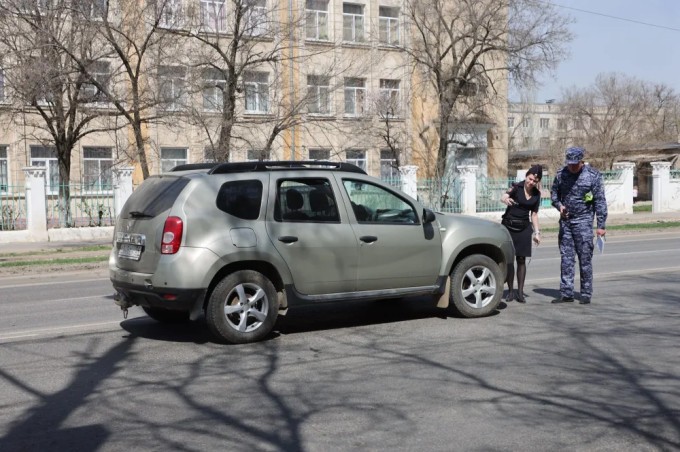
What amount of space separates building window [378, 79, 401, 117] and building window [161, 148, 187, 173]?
927cm

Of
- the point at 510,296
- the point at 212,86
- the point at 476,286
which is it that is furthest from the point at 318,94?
the point at 476,286

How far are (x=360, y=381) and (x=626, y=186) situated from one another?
30888mm

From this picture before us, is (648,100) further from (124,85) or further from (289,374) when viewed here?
(289,374)

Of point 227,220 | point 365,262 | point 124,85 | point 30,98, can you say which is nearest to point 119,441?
point 227,220

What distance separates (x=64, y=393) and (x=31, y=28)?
1938 centimetres

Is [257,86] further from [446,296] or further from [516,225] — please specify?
[446,296]

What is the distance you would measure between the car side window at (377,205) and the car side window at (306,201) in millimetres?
249

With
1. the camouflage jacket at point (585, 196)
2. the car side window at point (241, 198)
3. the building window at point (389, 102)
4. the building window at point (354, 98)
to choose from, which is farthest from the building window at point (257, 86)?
the car side window at point (241, 198)

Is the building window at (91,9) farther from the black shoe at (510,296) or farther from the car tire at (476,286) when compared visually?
the car tire at (476,286)

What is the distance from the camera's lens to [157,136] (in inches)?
1342

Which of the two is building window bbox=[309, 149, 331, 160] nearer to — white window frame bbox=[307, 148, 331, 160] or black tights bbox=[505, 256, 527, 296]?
white window frame bbox=[307, 148, 331, 160]

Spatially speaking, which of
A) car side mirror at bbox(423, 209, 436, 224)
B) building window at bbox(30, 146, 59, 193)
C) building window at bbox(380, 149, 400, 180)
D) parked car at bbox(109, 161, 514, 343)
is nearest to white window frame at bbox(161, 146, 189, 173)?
building window at bbox(30, 146, 59, 193)

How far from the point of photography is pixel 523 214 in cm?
988

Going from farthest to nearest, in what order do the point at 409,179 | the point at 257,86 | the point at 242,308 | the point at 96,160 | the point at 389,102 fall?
1. the point at 389,102
2. the point at 96,160
3. the point at 409,179
4. the point at 257,86
5. the point at 242,308
